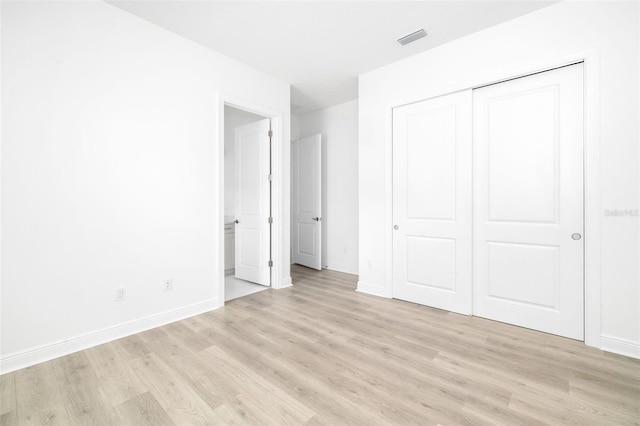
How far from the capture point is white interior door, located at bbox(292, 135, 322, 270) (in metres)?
5.02

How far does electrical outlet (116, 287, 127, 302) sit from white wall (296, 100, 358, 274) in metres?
3.28

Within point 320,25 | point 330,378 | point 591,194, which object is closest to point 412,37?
point 320,25

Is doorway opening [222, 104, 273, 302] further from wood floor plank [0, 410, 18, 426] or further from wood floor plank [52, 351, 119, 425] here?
wood floor plank [0, 410, 18, 426]

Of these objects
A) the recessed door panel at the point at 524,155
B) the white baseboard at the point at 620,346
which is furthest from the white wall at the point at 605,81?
the recessed door panel at the point at 524,155

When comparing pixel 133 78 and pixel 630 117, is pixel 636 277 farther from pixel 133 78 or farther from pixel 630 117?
pixel 133 78

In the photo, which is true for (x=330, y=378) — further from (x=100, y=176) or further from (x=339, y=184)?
(x=339, y=184)

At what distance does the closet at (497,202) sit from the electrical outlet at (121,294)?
113 inches

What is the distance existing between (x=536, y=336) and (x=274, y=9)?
369cm

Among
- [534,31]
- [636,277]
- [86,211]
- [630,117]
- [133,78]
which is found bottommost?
[636,277]

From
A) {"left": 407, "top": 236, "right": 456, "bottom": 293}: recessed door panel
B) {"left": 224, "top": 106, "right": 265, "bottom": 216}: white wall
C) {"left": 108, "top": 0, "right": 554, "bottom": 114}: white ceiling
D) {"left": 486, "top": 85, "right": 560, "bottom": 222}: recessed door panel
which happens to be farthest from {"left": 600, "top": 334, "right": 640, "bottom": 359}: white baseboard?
{"left": 224, "top": 106, "right": 265, "bottom": 216}: white wall

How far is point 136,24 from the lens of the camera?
259 cm

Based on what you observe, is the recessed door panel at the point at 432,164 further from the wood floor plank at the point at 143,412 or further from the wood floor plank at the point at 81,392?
the wood floor plank at the point at 81,392

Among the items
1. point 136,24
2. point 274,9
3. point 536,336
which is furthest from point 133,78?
point 536,336

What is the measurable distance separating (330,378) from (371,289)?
1925 millimetres
